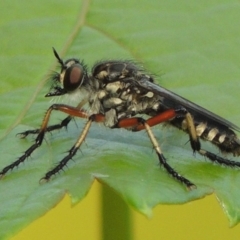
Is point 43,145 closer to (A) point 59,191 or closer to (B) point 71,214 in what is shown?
(A) point 59,191

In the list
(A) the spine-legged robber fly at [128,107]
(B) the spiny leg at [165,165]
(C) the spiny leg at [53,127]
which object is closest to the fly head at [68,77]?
(A) the spine-legged robber fly at [128,107]

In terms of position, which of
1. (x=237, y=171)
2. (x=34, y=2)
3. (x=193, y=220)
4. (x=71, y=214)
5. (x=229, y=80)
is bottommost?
(x=193, y=220)

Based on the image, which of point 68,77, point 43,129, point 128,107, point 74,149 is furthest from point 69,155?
point 128,107

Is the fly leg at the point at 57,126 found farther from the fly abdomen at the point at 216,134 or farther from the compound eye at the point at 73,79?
the fly abdomen at the point at 216,134

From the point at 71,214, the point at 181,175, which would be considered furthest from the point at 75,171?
the point at 71,214

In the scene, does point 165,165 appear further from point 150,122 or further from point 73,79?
point 73,79

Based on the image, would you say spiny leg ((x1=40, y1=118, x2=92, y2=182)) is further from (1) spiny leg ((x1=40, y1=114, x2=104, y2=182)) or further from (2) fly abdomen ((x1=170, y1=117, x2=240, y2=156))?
(2) fly abdomen ((x1=170, y1=117, x2=240, y2=156))

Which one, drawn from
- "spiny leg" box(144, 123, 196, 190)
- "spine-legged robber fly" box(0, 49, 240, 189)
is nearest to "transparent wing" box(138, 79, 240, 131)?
"spine-legged robber fly" box(0, 49, 240, 189)
